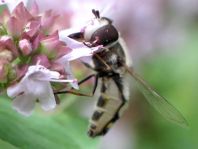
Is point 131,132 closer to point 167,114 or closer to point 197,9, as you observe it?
point 197,9

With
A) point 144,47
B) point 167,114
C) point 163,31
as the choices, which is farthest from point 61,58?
point 163,31

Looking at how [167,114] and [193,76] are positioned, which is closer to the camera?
[167,114]

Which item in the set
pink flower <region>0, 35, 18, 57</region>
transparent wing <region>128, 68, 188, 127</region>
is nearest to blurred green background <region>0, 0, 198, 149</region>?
transparent wing <region>128, 68, 188, 127</region>

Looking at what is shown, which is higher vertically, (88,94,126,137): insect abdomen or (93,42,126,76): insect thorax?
(93,42,126,76): insect thorax

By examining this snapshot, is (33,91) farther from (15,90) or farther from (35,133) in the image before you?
(35,133)

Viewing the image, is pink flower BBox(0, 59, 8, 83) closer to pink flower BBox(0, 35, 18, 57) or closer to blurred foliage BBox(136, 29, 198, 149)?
pink flower BBox(0, 35, 18, 57)

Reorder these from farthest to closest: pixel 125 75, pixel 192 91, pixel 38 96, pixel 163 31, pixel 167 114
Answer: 1. pixel 163 31
2. pixel 192 91
3. pixel 125 75
4. pixel 167 114
5. pixel 38 96

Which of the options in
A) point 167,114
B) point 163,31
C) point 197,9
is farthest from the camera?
point 197,9

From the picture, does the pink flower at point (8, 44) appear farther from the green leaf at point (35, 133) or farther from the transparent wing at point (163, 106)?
the transparent wing at point (163, 106)
